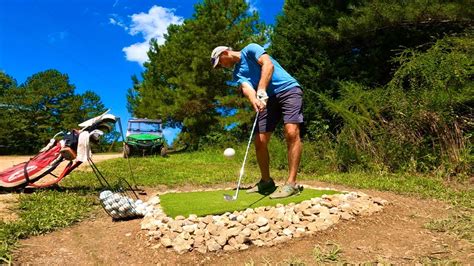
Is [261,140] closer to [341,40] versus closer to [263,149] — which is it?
[263,149]

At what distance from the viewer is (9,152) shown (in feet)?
84.9

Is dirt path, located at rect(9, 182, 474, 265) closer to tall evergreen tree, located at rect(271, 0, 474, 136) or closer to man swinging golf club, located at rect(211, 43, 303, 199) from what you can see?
man swinging golf club, located at rect(211, 43, 303, 199)

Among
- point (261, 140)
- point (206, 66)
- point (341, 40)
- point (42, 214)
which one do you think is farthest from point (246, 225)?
point (206, 66)

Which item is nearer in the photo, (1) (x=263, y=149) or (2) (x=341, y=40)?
(1) (x=263, y=149)

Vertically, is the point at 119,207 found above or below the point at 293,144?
below

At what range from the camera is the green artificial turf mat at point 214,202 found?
3.64 meters

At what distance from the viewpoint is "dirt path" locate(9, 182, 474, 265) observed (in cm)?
294

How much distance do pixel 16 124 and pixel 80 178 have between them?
2343 centimetres

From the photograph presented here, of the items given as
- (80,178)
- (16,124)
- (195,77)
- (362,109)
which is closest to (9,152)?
(16,124)

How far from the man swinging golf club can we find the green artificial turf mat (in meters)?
0.16

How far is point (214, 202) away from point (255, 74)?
4.76ft

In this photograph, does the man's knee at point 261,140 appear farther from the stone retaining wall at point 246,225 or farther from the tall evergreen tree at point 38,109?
the tall evergreen tree at point 38,109

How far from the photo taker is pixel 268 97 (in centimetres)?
416

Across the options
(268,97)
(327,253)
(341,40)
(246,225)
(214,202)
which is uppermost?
(341,40)
